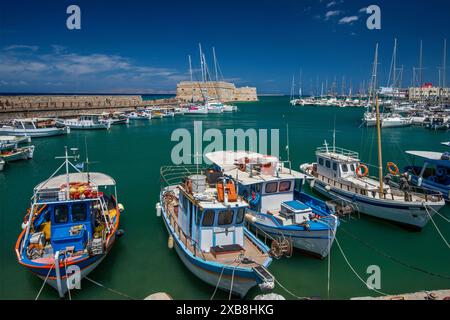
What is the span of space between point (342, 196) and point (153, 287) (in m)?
14.1

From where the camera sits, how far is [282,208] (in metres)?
17.5

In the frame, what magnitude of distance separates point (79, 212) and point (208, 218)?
19.5 feet

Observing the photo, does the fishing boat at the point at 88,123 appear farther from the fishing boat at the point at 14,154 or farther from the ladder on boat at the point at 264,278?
the ladder on boat at the point at 264,278

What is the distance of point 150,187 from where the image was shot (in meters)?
27.3

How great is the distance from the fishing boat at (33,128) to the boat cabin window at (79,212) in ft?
154

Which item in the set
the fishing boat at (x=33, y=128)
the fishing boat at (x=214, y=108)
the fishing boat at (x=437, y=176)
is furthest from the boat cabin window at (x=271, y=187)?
the fishing boat at (x=214, y=108)

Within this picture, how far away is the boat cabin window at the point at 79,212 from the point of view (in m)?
14.7

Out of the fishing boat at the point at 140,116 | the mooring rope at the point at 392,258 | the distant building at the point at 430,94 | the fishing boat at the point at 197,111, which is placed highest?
the distant building at the point at 430,94

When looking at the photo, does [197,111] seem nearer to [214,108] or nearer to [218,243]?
[214,108]

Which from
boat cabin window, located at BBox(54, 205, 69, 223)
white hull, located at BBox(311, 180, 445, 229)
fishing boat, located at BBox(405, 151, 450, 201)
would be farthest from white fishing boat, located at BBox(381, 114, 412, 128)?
boat cabin window, located at BBox(54, 205, 69, 223)

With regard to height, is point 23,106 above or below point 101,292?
above

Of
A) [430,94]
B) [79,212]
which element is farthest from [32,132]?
[430,94]

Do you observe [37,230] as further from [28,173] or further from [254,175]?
[28,173]
